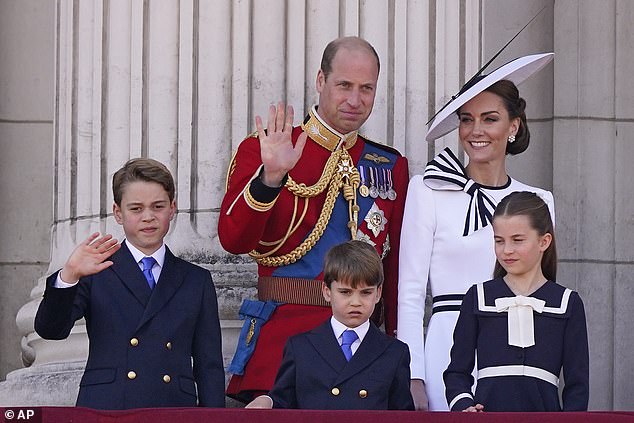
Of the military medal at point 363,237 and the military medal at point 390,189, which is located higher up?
the military medal at point 390,189

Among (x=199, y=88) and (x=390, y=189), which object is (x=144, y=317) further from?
(x=199, y=88)

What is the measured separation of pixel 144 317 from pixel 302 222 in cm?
69

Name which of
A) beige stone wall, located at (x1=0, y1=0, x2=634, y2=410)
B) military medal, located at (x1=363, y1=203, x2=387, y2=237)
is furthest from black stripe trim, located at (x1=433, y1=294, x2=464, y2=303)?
beige stone wall, located at (x1=0, y1=0, x2=634, y2=410)

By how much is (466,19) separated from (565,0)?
1.38m

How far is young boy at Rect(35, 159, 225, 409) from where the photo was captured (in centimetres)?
541

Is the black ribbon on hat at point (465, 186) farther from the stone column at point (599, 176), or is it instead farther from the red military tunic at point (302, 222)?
the stone column at point (599, 176)

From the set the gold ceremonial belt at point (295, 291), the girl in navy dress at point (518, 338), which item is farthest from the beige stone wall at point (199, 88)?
the girl in navy dress at point (518, 338)

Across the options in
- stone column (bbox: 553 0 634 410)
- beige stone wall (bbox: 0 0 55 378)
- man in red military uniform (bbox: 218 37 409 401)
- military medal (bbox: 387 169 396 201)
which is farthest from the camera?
beige stone wall (bbox: 0 0 55 378)

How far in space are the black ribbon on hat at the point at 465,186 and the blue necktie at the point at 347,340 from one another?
59cm

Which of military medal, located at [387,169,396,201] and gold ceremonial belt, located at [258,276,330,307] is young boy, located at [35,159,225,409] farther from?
military medal, located at [387,169,396,201]

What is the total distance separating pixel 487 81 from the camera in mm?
5809

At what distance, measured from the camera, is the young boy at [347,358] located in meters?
5.28

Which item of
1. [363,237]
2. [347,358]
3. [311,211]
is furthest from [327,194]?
[347,358]

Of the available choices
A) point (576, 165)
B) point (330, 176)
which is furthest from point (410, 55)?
point (576, 165)
